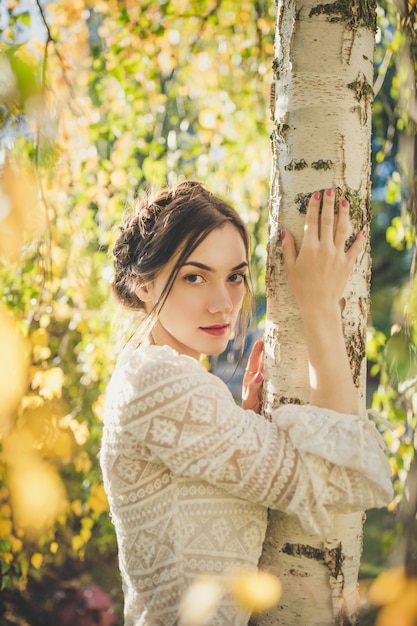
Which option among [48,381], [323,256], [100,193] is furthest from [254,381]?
[100,193]

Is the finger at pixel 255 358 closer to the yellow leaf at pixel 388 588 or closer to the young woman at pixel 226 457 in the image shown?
the young woman at pixel 226 457

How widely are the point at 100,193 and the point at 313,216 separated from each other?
2696 millimetres

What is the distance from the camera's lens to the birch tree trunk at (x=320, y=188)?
1172mm

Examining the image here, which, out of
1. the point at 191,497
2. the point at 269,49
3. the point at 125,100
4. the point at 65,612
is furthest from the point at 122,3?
the point at 65,612

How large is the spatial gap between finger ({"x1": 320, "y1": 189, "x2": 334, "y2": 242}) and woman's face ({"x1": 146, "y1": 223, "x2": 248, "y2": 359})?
356 mm

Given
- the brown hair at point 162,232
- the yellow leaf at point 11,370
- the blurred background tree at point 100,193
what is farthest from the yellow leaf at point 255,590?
the yellow leaf at point 11,370

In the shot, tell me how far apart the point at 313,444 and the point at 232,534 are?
0.95 ft

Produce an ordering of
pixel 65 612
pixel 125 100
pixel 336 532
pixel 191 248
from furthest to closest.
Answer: pixel 125 100, pixel 65 612, pixel 191 248, pixel 336 532

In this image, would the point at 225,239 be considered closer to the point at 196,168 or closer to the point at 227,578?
the point at 227,578

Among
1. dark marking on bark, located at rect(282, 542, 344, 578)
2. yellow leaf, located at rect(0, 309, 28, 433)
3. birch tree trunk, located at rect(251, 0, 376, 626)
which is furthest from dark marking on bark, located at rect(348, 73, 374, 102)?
yellow leaf, located at rect(0, 309, 28, 433)

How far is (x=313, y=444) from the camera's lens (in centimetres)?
106

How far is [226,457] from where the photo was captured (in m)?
1.08

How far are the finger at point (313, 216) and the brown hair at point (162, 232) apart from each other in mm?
361

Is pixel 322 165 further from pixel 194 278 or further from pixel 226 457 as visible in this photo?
pixel 226 457
